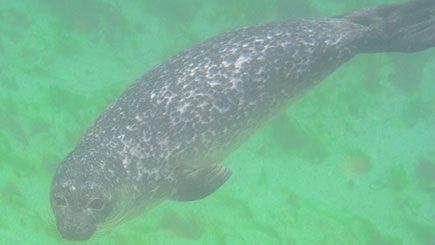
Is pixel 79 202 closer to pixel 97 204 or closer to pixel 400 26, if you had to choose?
pixel 97 204

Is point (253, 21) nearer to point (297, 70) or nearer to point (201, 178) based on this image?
point (297, 70)

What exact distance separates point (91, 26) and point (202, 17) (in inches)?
94.6

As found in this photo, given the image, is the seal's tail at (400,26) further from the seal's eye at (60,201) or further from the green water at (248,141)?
the seal's eye at (60,201)

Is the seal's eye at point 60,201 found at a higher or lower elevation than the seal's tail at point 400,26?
lower

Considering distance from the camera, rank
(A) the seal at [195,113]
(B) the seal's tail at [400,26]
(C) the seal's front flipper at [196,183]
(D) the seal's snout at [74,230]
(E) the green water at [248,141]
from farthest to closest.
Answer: (E) the green water at [248,141]
(B) the seal's tail at [400,26]
(C) the seal's front flipper at [196,183]
(A) the seal at [195,113]
(D) the seal's snout at [74,230]

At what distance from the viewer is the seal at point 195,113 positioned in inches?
152

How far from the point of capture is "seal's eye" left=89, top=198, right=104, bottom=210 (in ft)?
12.2

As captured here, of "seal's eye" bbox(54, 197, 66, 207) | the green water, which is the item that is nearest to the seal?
"seal's eye" bbox(54, 197, 66, 207)

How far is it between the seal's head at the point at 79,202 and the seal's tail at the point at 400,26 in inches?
155

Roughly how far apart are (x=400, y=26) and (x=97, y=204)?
4717 millimetres

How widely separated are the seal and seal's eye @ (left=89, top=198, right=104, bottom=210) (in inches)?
0.4

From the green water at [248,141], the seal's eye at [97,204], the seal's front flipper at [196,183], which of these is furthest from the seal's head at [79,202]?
the green water at [248,141]

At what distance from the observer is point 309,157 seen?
7.21 m

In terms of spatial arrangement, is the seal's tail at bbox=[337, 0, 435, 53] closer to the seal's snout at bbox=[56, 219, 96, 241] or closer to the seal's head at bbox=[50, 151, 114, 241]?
the seal's head at bbox=[50, 151, 114, 241]
